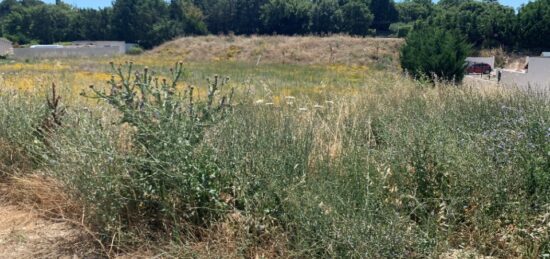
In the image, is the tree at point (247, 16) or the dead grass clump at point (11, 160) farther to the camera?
the tree at point (247, 16)

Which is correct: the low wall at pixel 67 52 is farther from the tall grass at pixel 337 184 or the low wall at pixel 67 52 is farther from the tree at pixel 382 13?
the tree at pixel 382 13

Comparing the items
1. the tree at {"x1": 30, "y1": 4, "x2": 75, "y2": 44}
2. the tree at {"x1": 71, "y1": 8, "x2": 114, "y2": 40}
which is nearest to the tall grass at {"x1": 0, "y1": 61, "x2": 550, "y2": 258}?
the tree at {"x1": 71, "y1": 8, "x2": 114, "y2": 40}

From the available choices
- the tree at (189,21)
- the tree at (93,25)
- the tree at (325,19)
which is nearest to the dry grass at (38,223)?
the tree at (325,19)

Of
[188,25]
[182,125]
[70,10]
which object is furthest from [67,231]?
[70,10]

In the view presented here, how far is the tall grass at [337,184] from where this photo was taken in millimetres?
2973

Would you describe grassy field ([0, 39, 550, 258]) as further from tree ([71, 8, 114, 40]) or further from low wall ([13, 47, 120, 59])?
tree ([71, 8, 114, 40])

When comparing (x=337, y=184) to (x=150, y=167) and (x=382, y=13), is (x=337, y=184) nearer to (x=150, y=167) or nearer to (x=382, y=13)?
(x=150, y=167)

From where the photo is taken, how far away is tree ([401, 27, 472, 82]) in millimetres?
19359

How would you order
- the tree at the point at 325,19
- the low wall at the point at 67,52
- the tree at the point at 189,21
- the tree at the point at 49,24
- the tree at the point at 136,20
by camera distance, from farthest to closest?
1. the tree at the point at 49,24
2. the tree at the point at 136,20
3. the tree at the point at 189,21
4. the tree at the point at 325,19
5. the low wall at the point at 67,52

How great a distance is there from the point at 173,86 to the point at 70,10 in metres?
107

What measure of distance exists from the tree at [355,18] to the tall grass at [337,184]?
8667cm

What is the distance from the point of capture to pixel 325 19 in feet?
285

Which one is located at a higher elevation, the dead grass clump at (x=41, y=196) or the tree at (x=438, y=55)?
the tree at (x=438, y=55)

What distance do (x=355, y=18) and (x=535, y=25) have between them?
39.2 meters
